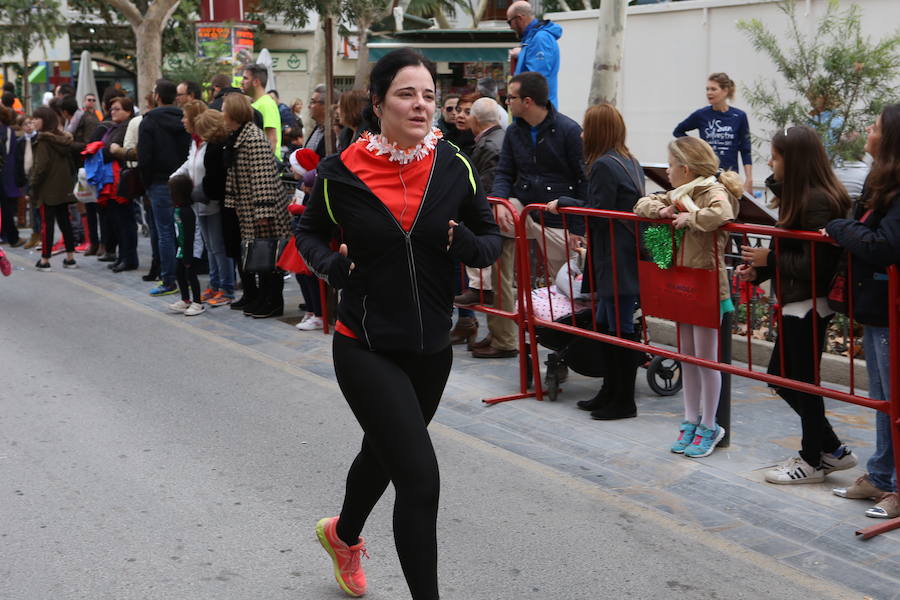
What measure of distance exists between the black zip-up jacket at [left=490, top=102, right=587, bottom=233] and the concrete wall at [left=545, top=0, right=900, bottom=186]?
5.00 m

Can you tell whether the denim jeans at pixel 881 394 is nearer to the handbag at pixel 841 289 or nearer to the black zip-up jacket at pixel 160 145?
the handbag at pixel 841 289

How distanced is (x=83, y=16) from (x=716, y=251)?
42104mm

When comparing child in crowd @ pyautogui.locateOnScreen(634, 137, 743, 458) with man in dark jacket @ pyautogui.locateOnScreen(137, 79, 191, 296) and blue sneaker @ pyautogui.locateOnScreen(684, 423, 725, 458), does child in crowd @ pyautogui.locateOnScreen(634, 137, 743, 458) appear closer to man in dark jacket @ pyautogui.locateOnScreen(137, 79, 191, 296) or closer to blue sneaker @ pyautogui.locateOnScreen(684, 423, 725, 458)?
blue sneaker @ pyautogui.locateOnScreen(684, 423, 725, 458)

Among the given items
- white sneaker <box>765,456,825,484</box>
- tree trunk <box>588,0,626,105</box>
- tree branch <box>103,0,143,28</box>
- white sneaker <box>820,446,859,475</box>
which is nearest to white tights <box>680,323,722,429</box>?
white sneaker <box>765,456,825,484</box>

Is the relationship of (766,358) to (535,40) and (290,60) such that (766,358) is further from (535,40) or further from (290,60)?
Result: (290,60)

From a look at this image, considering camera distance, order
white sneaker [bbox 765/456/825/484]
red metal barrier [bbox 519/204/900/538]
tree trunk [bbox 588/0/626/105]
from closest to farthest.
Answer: red metal barrier [bbox 519/204/900/538]
white sneaker [bbox 765/456/825/484]
tree trunk [bbox 588/0/626/105]

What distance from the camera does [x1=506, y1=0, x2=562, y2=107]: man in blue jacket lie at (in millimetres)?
10336

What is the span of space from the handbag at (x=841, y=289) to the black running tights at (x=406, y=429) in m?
2.22

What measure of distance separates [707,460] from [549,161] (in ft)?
8.64

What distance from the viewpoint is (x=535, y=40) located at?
408 inches

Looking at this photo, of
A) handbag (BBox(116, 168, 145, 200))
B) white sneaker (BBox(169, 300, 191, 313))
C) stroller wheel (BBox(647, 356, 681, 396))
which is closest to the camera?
stroller wheel (BBox(647, 356, 681, 396))

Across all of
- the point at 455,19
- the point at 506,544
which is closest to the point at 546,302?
the point at 506,544

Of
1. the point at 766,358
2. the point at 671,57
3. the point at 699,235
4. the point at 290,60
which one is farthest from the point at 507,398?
the point at 290,60

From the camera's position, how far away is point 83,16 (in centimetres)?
4353
